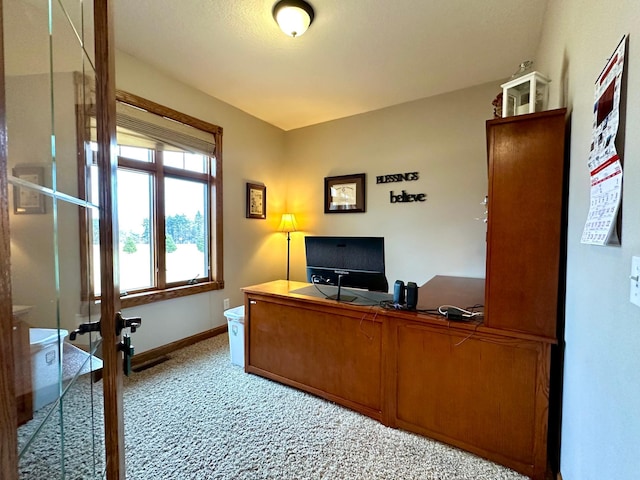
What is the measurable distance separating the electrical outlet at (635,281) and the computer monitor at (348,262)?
119cm

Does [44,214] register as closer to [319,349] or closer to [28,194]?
[28,194]

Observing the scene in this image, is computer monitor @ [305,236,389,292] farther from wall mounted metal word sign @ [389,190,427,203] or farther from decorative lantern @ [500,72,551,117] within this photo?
wall mounted metal word sign @ [389,190,427,203]

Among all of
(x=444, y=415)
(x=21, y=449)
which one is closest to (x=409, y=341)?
(x=444, y=415)

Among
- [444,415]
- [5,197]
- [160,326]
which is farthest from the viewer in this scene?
[160,326]

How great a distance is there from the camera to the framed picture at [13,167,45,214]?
58 centimetres

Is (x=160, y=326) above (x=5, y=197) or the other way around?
the other way around

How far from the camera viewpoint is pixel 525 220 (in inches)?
54.9


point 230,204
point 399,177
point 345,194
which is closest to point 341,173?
point 345,194

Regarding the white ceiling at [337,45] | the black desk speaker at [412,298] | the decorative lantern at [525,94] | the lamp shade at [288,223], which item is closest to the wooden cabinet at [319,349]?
the black desk speaker at [412,298]

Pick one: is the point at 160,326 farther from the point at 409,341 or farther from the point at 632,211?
the point at 632,211

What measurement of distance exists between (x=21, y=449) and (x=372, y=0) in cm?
266

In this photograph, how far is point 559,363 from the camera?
146 cm

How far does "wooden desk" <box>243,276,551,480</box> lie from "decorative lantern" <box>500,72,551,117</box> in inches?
49.9

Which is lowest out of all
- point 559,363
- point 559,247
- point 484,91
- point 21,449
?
point 559,363
